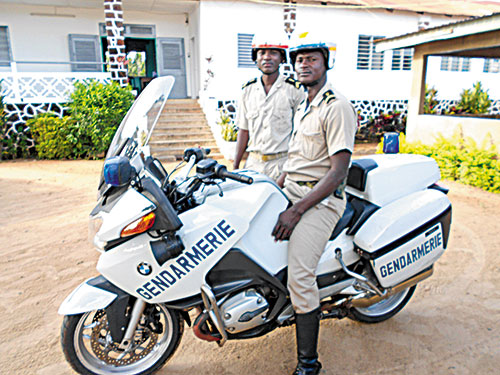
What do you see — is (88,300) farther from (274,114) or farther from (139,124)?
(274,114)

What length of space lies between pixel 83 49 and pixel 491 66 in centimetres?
1519

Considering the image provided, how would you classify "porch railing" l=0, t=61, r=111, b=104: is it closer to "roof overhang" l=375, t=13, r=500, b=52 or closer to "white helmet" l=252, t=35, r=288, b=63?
"roof overhang" l=375, t=13, r=500, b=52

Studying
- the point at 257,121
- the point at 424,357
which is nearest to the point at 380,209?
the point at 424,357

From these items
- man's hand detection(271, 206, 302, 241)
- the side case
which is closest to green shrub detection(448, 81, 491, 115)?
the side case

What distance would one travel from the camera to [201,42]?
1188 cm

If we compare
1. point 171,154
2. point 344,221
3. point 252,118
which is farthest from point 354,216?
point 171,154

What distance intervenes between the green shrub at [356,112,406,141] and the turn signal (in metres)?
12.2

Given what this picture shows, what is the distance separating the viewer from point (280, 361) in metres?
2.60

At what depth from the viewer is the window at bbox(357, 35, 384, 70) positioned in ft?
44.6

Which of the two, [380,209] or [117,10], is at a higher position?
[117,10]

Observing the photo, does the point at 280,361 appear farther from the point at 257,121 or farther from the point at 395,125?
the point at 395,125

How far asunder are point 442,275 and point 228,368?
240 cm

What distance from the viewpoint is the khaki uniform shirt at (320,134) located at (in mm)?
2143

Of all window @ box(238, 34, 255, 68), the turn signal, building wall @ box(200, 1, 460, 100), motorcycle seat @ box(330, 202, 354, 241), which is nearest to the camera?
the turn signal
